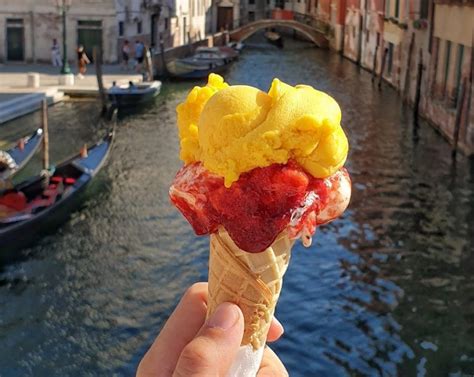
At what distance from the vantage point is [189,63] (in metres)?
28.2

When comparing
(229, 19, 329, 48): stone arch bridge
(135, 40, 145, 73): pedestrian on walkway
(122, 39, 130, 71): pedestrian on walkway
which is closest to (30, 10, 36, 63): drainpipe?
(122, 39, 130, 71): pedestrian on walkway

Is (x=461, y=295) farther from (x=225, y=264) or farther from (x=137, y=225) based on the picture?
(x=225, y=264)

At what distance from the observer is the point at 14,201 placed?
35.2 ft

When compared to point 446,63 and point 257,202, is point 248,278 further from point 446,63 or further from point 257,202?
point 446,63

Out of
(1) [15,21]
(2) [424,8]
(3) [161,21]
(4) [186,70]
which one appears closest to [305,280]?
(2) [424,8]

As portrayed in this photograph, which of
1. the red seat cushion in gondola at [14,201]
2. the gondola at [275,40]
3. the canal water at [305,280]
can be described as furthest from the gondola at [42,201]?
the gondola at [275,40]

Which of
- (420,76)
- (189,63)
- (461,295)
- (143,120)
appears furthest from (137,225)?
(189,63)

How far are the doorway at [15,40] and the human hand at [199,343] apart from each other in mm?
25917

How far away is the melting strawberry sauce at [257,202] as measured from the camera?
2123 millimetres

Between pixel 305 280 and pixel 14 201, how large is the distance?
3.97m

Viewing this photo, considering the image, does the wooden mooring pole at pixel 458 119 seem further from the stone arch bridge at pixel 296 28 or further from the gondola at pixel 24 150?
the stone arch bridge at pixel 296 28

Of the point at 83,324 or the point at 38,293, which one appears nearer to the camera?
the point at 83,324

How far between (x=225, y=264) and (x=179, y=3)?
3460 cm

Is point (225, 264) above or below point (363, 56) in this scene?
above
